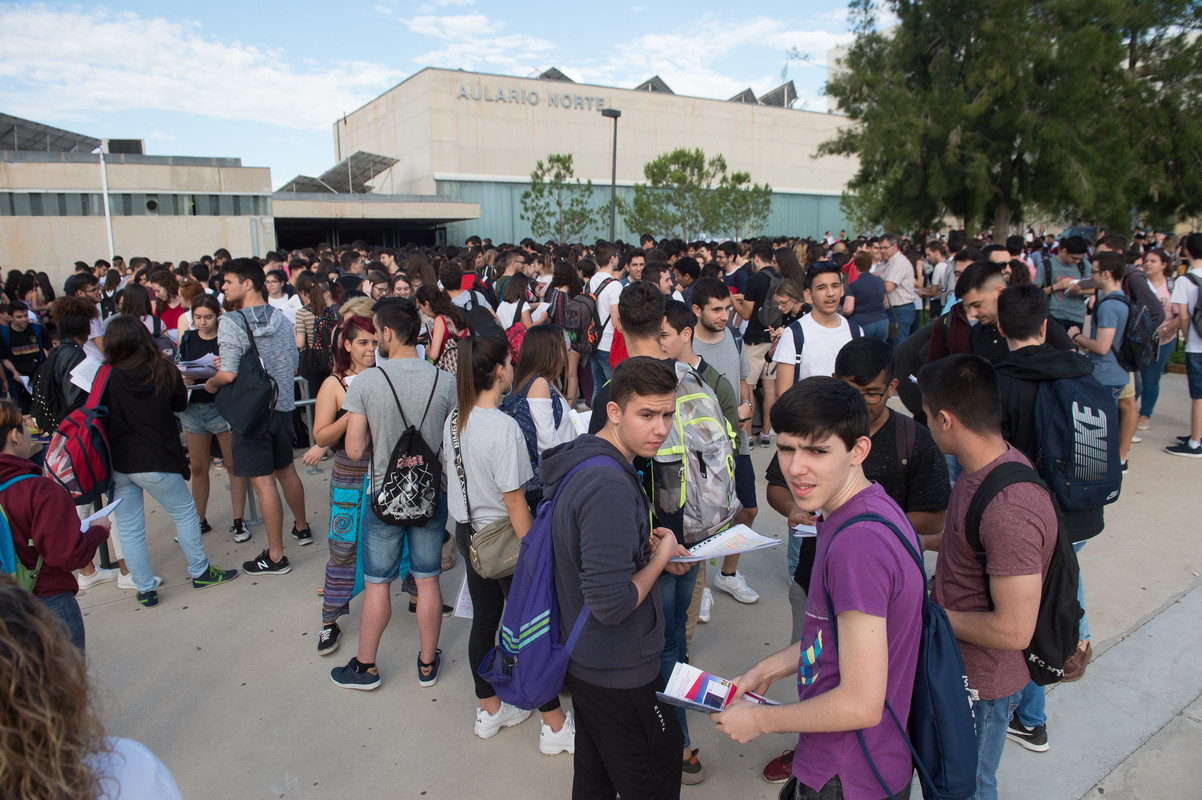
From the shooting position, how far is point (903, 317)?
1027 centimetres

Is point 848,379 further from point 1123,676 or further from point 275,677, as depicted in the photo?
point 275,677

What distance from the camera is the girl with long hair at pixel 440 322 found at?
6023 millimetres

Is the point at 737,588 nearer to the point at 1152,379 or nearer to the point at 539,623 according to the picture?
the point at 539,623

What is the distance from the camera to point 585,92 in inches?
1800

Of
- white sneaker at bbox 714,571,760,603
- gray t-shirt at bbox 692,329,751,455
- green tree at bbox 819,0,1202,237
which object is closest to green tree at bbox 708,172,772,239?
green tree at bbox 819,0,1202,237

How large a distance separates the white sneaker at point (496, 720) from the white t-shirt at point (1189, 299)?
23.4 ft

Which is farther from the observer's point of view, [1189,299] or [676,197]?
[676,197]

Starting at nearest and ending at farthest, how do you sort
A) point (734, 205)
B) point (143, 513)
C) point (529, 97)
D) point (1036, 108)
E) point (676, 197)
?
point (143, 513), point (1036, 108), point (676, 197), point (734, 205), point (529, 97)

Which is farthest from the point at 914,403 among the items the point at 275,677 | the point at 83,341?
the point at 83,341

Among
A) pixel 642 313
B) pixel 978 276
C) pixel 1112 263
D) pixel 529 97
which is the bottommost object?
pixel 642 313

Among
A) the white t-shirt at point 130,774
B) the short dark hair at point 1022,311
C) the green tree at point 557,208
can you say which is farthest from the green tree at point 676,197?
the white t-shirt at point 130,774

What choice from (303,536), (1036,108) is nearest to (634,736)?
(303,536)

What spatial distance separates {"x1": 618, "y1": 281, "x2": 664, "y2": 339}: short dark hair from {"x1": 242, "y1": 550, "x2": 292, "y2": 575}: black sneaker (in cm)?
334

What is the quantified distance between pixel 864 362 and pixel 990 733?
1405 mm
